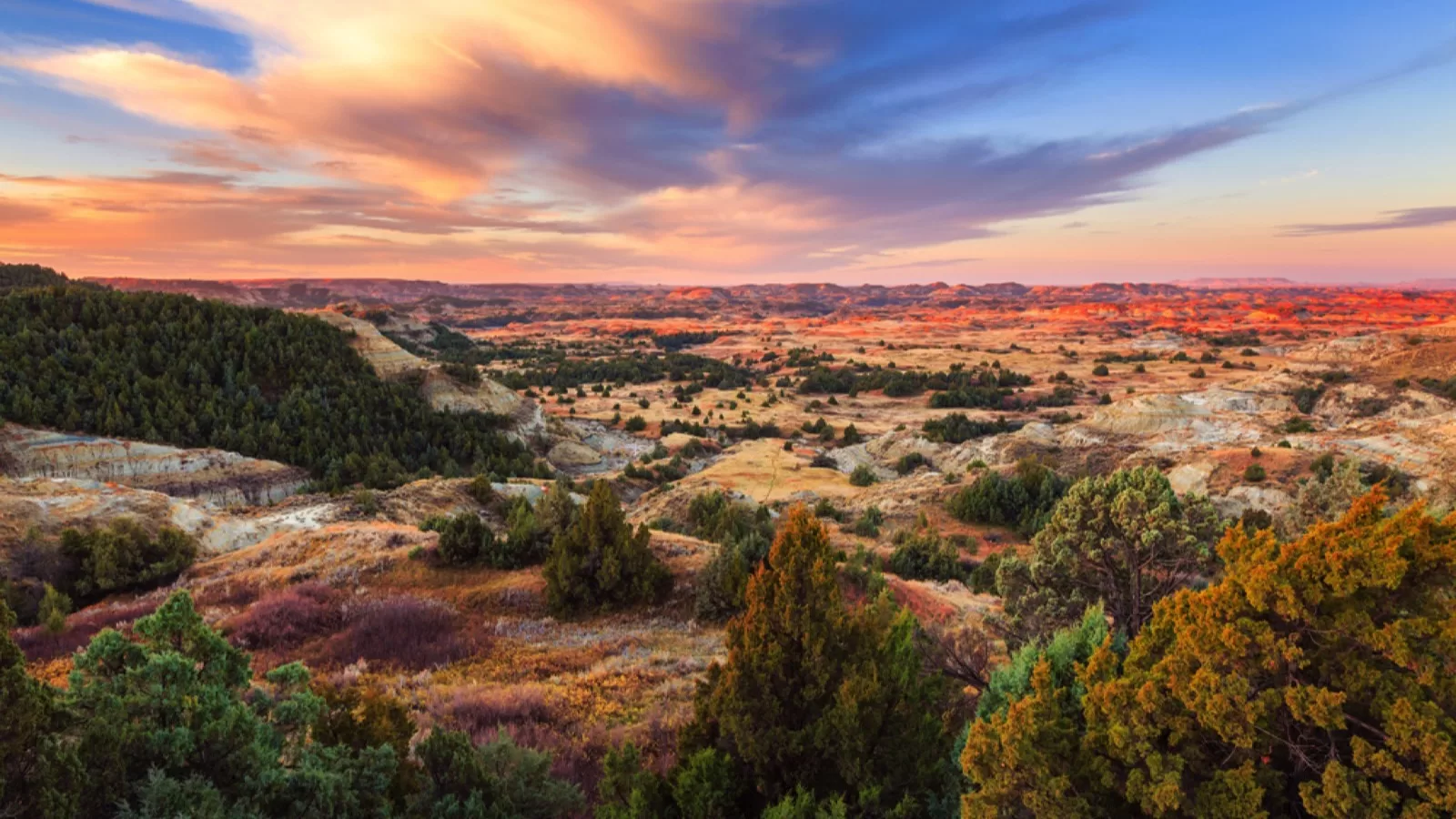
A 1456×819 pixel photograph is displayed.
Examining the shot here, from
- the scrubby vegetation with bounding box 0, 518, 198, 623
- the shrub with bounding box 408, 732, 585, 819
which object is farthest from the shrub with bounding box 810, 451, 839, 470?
the shrub with bounding box 408, 732, 585, 819

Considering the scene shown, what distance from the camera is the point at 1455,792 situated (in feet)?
10.4

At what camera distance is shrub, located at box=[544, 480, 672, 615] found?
13.8m

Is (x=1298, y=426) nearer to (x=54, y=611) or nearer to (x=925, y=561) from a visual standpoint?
(x=925, y=561)

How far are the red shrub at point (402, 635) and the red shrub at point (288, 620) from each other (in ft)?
1.45

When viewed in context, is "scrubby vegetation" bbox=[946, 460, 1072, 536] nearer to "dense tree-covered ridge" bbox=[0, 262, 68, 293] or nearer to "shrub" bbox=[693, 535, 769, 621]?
"shrub" bbox=[693, 535, 769, 621]

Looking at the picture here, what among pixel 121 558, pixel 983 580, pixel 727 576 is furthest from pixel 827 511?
pixel 121 558

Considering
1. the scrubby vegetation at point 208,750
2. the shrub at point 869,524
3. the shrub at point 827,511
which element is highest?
the scrubby vegetation at point 208,750

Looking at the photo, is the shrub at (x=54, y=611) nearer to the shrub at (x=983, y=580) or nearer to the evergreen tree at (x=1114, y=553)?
the evergreen tree at (x=1114, y=553)

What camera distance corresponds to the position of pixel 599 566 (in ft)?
46.1

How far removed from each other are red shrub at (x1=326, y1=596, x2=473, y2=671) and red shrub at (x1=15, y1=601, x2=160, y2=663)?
3.80 meters

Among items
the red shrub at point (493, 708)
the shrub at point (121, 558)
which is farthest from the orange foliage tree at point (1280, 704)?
the shrub at point (121, 558)

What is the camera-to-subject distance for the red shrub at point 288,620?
11.8 metres

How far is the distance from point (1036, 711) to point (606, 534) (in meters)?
10.8

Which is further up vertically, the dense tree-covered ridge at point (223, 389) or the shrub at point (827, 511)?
the dense tree-covered ridge at point (223, 389)
